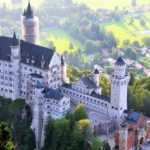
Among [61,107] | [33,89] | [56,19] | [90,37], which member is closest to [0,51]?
[33,89]

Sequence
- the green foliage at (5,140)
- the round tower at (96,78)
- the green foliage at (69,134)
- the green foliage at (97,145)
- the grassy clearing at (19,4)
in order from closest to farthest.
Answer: the green foliage at (5,140) → the green foliage at (97,145) → the green foliage at (69,134) → the round tower at (96,78) → the grassy clearing at (19,4)

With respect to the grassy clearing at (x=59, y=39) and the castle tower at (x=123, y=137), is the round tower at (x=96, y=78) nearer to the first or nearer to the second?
the castle tower at (x=123, y=137)

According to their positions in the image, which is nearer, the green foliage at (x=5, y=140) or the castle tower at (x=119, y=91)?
the green foliage at (x=5, y=140)

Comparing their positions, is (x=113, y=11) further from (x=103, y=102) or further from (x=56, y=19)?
(x=103, y=102)

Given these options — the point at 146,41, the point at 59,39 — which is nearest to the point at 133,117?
the point at 146,41

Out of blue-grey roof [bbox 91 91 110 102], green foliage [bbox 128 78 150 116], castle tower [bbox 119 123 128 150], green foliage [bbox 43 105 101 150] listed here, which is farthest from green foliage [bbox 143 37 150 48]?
castle tower [bbox 119 123 128 150]

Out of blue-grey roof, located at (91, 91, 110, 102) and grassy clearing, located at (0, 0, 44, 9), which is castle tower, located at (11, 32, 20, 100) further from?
grassy clearing, located at (0, 0, 44, 9)

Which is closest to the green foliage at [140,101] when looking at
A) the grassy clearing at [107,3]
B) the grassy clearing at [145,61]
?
the grassy clearing at [145,61]

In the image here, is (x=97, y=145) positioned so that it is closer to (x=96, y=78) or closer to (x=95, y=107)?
(x=95, y=107)
